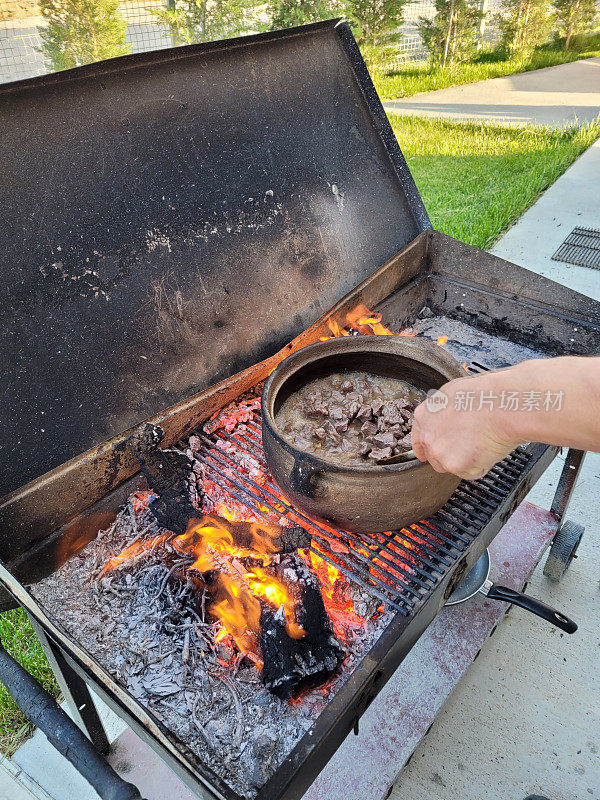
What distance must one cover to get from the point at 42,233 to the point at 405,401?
4.49ft

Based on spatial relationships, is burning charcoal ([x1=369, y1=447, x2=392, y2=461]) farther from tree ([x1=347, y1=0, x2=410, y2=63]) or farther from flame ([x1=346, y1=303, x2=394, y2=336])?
tree ([x1=347, y1=0, x2=410, y2=63])

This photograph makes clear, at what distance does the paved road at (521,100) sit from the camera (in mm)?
9367

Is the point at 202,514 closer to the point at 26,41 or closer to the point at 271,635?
the point at 271,635

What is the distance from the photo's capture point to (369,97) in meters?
3.15

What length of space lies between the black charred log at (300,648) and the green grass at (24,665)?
1250 millimetres

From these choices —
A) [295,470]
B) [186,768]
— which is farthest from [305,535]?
[186,768]

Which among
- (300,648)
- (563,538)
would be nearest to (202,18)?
(563,538)

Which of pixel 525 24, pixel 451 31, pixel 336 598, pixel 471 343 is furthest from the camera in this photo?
pixel 525 24

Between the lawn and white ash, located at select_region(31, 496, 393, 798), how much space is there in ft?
15.6

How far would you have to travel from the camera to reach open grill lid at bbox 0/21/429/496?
6.49ft

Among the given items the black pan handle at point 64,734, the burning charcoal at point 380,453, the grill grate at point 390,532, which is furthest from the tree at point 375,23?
the black pan handle at point 64,734

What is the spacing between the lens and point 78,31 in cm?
762

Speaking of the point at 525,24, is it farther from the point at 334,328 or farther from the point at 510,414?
the point at 510,414

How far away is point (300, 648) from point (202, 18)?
366 inches
